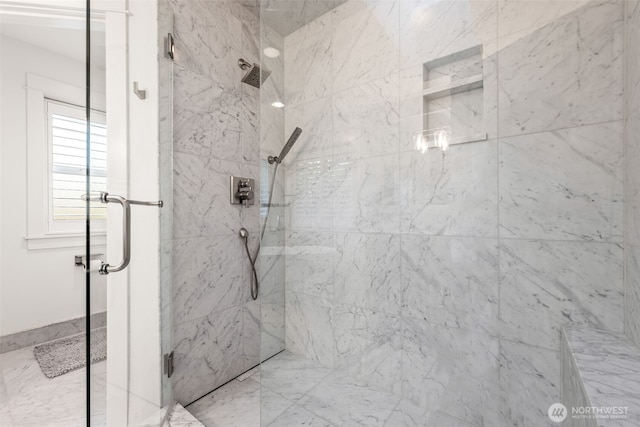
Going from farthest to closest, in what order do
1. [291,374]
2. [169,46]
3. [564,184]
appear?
1. [169,46]
2. [291,374]
3. [564,184]

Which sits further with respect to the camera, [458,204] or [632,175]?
[458,204]

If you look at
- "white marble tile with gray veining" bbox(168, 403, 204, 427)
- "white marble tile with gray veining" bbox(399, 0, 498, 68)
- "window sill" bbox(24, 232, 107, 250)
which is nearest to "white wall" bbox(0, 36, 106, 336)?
"window sill" bbox(24, 232, 107, 250)

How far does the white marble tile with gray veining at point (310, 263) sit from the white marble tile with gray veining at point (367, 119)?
410 mm

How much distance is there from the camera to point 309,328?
1.19m

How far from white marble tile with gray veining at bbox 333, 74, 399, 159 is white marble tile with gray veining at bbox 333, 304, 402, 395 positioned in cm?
69

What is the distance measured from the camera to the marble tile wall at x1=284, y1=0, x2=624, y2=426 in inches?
31.8

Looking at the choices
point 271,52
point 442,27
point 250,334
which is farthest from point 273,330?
point 442,27

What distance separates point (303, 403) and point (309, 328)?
0.99ft

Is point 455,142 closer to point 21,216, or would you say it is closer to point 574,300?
point 574,300

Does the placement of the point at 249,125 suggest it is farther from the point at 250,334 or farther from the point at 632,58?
the point at 632,58

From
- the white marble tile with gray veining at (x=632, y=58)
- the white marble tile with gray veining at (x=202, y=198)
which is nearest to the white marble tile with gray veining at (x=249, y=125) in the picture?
the white marble tile with gray veining at (x=202, y=198)

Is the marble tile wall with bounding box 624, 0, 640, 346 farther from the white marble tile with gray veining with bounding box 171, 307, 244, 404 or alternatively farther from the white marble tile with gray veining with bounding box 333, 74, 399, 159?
the white marble tile with gray veining with bounding box 171, 307, 244, 404

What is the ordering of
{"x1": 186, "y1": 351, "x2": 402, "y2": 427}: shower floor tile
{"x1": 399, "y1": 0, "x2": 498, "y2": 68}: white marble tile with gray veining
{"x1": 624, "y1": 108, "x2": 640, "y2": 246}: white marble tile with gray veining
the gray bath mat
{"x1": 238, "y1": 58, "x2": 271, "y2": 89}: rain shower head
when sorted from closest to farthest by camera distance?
{"x1": 624, "y1": 108, "x2": 640, "y2": 246}: white marble tile with gray veining
{"x1": 399, "y1": 0, "x2": 498, "y2": 68}: white marble tile with gray veining
{"x1": 186, "y1": 351, "x2": 402, "y2": 427}: shower floor tile
the gray bath mat
{"x1": 238, "y1": 58, "x2": 271, "y2": 89}: rain shower head

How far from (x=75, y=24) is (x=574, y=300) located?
234 cm
